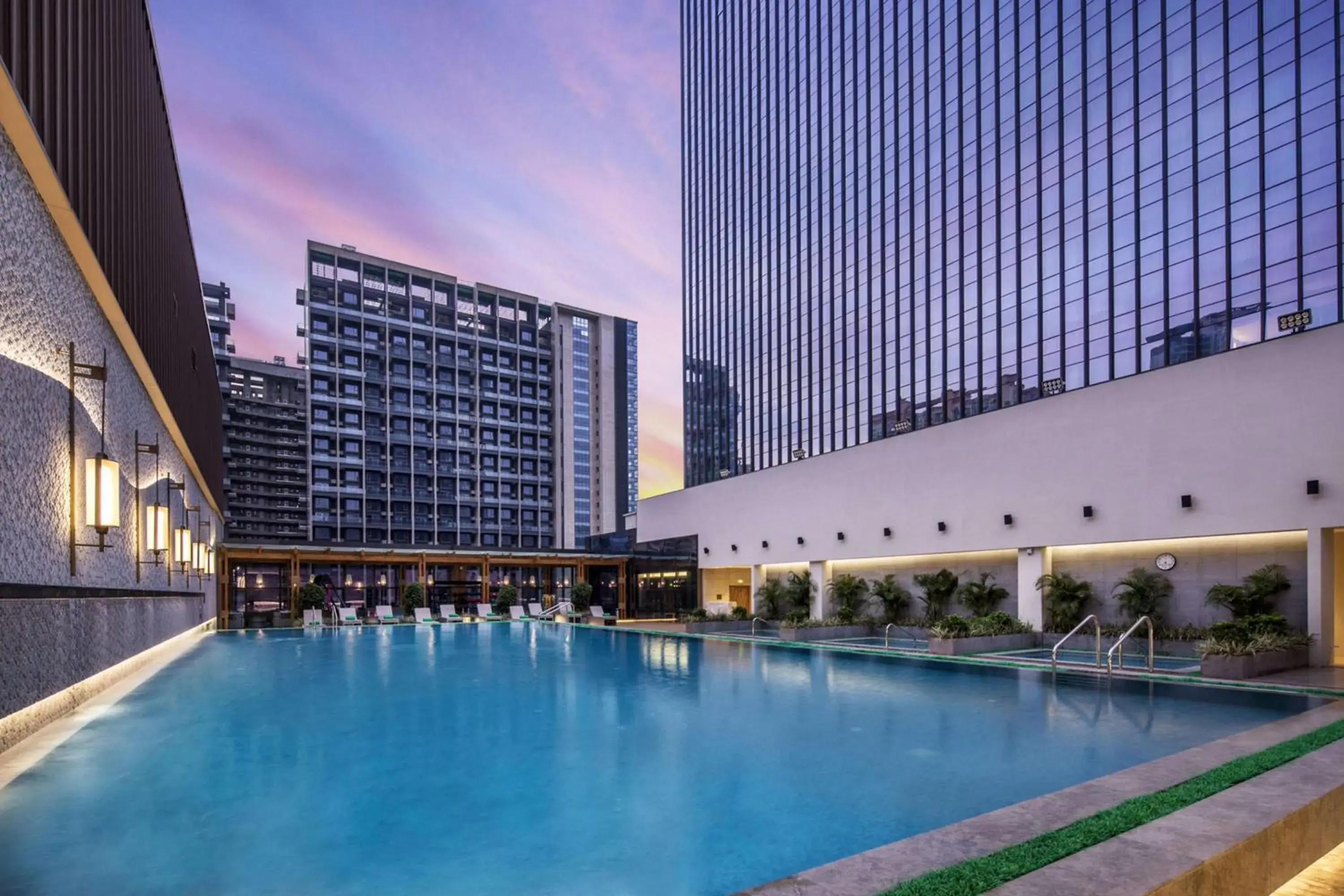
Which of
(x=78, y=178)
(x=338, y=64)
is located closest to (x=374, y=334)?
Answer: (x=338, y=64)

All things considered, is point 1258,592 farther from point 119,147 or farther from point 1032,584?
point 119,147

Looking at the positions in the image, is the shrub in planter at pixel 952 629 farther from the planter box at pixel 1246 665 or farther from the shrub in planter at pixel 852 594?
the shrub in planter at pixel 852 594

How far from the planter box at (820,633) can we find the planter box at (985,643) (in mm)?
4845

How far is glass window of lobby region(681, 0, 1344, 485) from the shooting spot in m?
21.3

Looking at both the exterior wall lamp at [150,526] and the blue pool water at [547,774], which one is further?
the exterior wall lamp at [150,526]

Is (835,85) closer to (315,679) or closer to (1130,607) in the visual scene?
(1130,607)

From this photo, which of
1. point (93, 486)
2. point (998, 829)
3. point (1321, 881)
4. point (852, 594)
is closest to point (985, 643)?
point (852, 594)

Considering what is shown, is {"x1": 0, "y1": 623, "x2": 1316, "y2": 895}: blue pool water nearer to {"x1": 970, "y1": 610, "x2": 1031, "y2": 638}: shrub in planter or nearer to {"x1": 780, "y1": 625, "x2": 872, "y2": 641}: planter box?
{"x1": 970, "y1": 610, "x2": 1031, "y2": 638}: shrub in planter

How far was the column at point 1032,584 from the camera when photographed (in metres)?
18.0

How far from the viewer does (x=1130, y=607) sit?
16234 mm

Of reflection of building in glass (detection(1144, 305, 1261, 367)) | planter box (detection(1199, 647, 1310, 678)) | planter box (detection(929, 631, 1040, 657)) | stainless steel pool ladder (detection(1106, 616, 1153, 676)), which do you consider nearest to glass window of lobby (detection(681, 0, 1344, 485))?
reflection of building in glass (detection(1144, 305, 1261, 367))

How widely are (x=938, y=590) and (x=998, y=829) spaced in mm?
17531

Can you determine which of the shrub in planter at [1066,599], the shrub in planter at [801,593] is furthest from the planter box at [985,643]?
the shrub in planter at [801,593]

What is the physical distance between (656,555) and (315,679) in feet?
76.0
